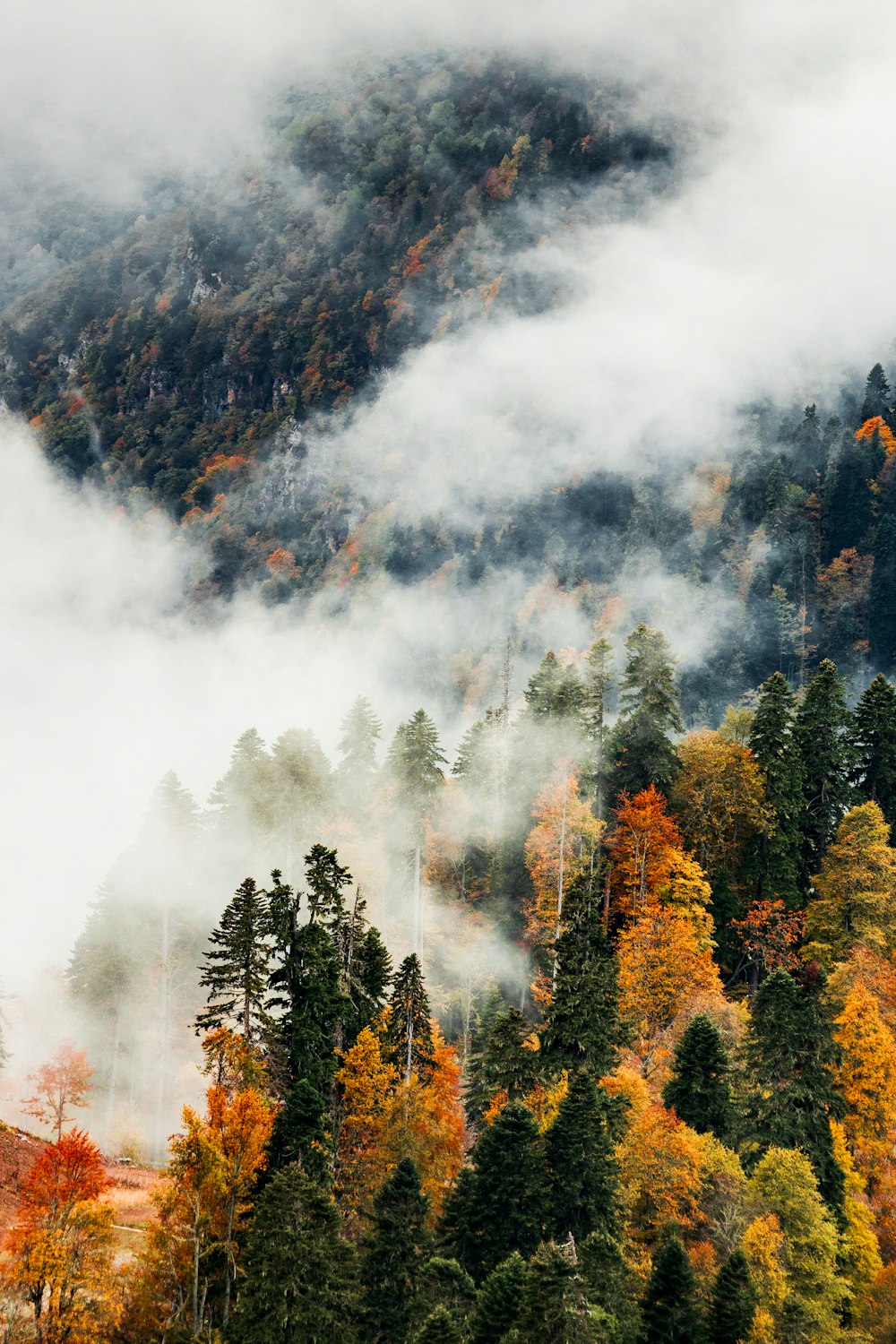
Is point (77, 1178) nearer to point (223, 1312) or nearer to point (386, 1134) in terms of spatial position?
point (223, 1312)

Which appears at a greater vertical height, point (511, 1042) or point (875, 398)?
point (875, 398)

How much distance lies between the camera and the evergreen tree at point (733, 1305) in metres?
39.4

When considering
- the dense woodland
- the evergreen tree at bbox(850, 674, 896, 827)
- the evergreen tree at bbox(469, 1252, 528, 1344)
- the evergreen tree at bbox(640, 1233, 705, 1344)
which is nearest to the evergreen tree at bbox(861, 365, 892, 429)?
the evergreen tree at bbox(850, 674, 896, 827)

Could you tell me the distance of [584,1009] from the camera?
53406 mm

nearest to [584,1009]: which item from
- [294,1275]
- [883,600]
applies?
[294,1275]

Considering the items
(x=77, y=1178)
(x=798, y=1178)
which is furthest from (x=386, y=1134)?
(x=798, y=1178)

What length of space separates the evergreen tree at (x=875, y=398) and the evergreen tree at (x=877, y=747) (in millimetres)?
95174

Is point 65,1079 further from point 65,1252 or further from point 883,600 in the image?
point 883,600

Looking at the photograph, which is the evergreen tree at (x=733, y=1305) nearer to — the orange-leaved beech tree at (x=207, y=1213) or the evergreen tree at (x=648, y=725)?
the orange-leaved beech tree at (x=207, y=1213)

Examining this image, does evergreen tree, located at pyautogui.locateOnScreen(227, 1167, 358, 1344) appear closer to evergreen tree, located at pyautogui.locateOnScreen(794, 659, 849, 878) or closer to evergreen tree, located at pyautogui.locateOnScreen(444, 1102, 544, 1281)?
evergreen tree, located at pyautogui.locateOnScreen(444, 1102, 544, 1281)

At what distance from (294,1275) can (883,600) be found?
12331 cm

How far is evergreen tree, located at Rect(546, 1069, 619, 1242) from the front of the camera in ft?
143

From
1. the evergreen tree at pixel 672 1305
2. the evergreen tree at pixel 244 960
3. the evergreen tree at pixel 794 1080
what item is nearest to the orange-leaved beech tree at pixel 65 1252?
the evergreen tree at pixel 244 960

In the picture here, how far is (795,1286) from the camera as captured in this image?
43969mm
